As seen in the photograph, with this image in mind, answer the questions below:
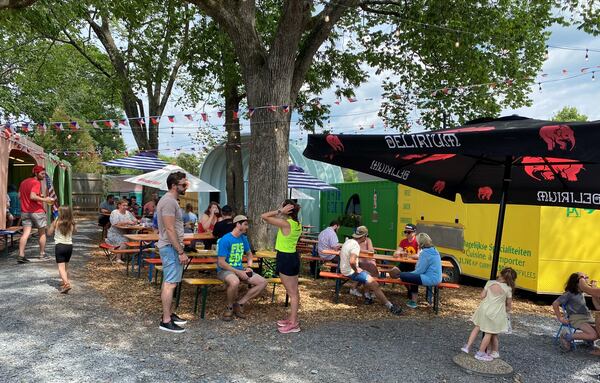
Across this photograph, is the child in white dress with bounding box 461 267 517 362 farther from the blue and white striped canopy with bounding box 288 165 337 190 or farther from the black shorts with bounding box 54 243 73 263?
the blue and white striped canopy with bounding box 288 165 337 190

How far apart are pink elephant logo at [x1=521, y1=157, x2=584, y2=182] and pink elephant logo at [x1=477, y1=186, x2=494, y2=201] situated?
57cm

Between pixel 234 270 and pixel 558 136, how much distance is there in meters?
3.93

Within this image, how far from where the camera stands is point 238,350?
4.73m

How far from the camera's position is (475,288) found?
29.9 ft

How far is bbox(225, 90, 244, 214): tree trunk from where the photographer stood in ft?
50.5

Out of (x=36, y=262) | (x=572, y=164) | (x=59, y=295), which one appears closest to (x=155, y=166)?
(x=36, y=262)

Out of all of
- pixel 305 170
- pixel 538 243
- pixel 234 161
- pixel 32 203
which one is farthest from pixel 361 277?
pixel 305 170

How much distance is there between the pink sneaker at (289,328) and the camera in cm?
537

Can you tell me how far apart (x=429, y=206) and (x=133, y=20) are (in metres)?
8.62

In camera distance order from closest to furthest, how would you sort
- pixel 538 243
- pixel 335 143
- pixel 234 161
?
pixel 335 143 → pixel 538 243 → pixel 234 161

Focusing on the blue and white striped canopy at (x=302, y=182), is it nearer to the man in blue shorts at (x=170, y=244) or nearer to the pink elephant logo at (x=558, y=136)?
the man in blue shorts at (x=170, y=244)

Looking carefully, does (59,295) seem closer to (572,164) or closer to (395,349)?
(395,349)

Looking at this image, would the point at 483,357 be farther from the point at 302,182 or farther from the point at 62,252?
the point at 302,182

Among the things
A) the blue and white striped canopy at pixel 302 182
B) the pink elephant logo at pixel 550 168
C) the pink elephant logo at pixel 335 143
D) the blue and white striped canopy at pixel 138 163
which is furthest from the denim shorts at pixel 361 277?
the blue and white striped canopy at pixel 138 163
